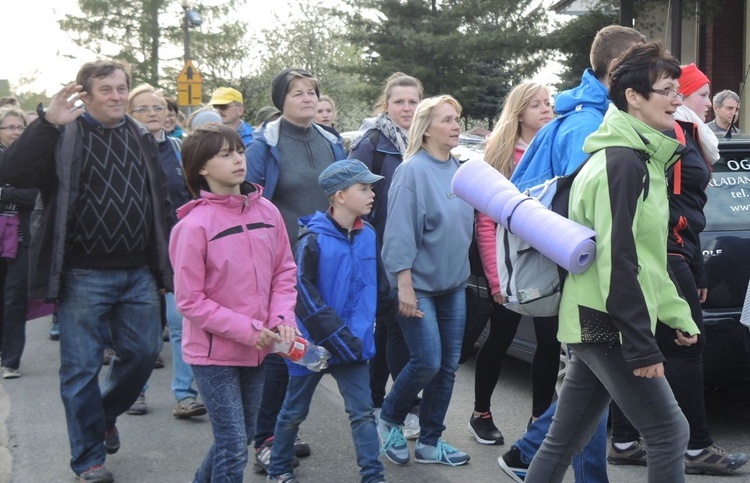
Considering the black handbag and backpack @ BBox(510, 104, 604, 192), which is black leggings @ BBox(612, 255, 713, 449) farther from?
the black handbag

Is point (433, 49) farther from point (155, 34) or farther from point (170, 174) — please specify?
point (170, 174)

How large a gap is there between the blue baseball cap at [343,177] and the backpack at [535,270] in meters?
1.20

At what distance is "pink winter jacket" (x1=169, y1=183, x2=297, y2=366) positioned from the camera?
13.7 feet

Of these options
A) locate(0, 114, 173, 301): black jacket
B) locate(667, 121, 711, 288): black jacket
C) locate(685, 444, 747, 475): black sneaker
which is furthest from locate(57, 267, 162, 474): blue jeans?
locate(685, 444, 747, 475): black sneaker

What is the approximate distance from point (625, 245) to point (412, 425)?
9.72 feet

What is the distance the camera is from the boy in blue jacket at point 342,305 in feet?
15.4

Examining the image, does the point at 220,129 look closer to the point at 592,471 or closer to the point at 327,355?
the point at 327,355

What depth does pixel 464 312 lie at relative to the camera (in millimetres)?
5566

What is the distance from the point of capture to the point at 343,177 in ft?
16.2

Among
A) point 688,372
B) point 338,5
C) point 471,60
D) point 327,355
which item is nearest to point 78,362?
point 327,355

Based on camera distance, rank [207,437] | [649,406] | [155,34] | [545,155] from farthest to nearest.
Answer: [155,34]
[207,437]
[545,155]
[649,406]

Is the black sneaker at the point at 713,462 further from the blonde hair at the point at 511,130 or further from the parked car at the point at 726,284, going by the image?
the blonde hair at the point at 511,130

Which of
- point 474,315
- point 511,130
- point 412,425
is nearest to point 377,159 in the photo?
point 511,130

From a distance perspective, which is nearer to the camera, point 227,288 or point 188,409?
point 227,288
